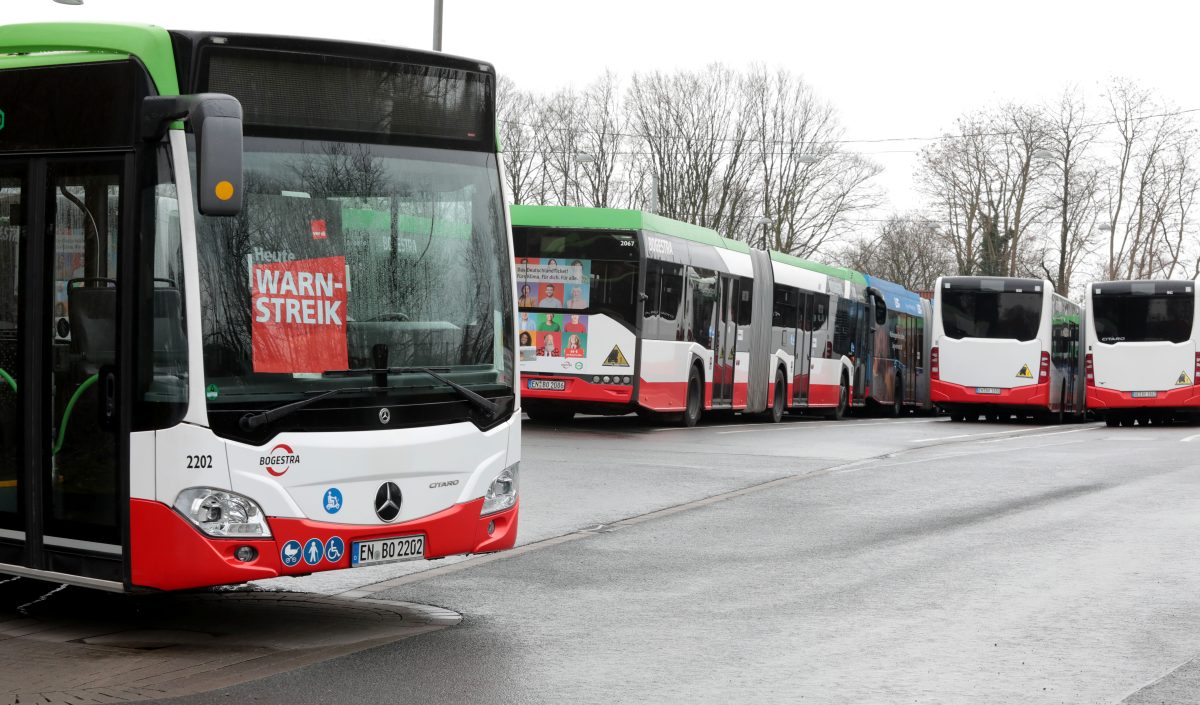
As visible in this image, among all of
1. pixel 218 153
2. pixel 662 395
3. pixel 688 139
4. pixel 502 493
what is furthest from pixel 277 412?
pixel 688 139

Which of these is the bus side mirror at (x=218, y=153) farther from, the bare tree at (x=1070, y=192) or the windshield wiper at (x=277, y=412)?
the bare tree at (x=1070, y=192)

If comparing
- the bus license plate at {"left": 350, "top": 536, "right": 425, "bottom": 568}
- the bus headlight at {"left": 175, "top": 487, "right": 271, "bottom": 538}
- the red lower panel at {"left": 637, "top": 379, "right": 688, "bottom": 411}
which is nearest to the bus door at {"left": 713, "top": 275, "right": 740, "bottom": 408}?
the red lower panel at {"left": 637, "top": 379, "right": 688, "bottom": 411}

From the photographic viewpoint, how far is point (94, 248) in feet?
23.9

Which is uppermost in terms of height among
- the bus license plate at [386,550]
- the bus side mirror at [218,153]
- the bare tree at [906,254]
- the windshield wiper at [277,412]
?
the bare tree at [906,254]

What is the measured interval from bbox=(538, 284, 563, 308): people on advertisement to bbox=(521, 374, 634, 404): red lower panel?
100cm

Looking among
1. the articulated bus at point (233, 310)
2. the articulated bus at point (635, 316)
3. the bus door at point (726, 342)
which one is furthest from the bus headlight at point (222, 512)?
the bus door at point (726, 342)

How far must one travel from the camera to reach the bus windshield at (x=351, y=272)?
23.4ft

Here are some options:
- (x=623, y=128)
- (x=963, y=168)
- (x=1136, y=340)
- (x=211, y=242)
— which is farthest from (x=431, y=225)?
(x=963, y=168)

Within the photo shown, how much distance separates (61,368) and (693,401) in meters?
18.0

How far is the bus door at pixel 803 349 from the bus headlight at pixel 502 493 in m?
22.7

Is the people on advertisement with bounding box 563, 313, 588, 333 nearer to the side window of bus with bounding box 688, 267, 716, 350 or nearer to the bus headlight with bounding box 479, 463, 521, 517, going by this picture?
the side window of bus with bounding box 688, 267, 716, 350

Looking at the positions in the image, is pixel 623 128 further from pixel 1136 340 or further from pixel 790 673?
pixel 790 673

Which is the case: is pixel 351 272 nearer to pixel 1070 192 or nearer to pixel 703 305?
pixel 703 305

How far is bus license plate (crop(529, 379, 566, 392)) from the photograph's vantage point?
74.4 feet
